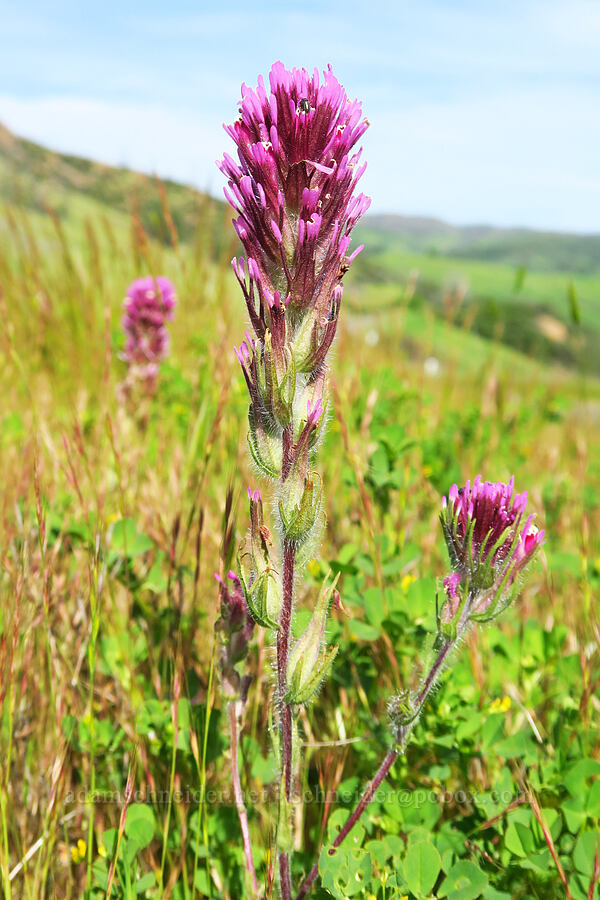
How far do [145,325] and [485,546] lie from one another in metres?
4.29

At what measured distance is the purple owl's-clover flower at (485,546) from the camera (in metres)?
1.57

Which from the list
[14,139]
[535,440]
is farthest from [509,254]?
[535,440]

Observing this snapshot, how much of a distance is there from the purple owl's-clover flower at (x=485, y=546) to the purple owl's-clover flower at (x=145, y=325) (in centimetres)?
400

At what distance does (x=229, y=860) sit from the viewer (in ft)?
6.30

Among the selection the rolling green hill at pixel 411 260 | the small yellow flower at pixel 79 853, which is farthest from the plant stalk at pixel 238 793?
the rolling green hill at pixel 411 260

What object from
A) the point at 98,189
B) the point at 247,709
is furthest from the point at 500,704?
the point at 98,189

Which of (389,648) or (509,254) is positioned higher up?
(509,254)

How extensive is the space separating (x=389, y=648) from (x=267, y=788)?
58cm

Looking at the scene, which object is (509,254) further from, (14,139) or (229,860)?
(229,860)

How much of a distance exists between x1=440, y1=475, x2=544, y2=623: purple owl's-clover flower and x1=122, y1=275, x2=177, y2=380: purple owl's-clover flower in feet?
13.1

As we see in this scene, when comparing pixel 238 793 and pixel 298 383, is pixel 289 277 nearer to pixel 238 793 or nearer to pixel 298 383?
pixel 298 383

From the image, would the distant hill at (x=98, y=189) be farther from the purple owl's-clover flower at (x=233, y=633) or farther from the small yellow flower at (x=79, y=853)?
the small yellow flower at (x=79, y=853)

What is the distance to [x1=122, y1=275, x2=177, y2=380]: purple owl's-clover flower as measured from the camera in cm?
529

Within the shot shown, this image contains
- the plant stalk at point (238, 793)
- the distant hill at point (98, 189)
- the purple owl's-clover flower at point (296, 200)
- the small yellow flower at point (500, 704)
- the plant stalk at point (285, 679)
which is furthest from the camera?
the distant hill at point (98, 189)
